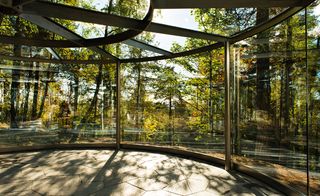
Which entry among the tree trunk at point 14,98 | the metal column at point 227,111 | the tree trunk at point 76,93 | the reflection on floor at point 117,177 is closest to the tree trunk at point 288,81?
the reflection on floor at point 117,177

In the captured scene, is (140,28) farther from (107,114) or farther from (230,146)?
(107,114)

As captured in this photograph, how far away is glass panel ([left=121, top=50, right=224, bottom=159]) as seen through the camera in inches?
216

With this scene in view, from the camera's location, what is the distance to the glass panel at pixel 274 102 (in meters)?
3.18

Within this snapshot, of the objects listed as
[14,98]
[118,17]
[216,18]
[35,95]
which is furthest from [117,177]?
[14,98]

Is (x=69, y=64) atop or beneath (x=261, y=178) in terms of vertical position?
atop

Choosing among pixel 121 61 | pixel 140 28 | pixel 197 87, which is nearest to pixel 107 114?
pixel 121 61

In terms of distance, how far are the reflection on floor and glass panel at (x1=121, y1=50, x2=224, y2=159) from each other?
2.52 ft

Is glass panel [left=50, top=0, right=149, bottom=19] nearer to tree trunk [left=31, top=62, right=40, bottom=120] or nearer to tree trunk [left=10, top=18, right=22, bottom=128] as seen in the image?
tree trunk [left=31, top=62, right=40, bottom=120]

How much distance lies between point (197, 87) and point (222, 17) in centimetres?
207

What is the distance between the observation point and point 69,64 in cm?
717

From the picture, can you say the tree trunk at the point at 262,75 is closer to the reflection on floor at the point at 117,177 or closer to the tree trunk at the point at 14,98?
the reflection on floor at the point at 117,177

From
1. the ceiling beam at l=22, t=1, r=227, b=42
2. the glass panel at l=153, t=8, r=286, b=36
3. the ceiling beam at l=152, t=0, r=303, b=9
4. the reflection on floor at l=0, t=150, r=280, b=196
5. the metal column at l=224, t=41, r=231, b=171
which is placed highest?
the glass panel at l=153, t=8, r=286, b=36

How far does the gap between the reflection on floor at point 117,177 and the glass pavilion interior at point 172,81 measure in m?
0.42

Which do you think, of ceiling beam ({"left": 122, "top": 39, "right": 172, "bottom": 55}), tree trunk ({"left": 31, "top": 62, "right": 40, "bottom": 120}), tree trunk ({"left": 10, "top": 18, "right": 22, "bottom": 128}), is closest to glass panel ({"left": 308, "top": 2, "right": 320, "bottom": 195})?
ceiling beam ({"left": 122, "top": 39, "right": 172, "bottom": 55})
